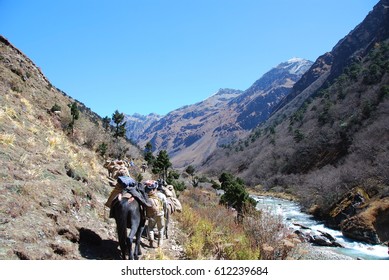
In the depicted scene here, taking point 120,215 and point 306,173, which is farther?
point 306,173

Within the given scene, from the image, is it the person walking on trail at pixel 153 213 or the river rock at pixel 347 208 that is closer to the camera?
the person walking on trail at pixel 153 213

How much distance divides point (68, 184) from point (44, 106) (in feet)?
86.2

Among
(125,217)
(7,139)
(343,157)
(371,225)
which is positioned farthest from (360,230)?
(343,157)

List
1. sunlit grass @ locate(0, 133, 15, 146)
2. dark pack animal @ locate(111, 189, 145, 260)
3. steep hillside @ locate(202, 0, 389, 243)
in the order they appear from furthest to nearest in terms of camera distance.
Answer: steep hillside @ locate(202, 0, 389, 243), sunlit grass @ locate(0, 133, 15, 146), dark pack animal @ locate(111, 189, 145, 260)

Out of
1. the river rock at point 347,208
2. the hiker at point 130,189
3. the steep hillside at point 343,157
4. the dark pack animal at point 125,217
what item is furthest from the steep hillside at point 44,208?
the river rock at point 347,208

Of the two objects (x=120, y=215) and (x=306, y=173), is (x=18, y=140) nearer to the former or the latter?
(x=120, y=215)

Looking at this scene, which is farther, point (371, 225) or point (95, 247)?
point (371, 225)

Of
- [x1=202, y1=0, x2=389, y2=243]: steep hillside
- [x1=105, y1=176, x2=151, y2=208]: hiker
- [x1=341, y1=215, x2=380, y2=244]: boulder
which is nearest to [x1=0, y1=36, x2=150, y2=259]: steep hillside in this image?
[x1=105, y1=176, x2=151, y2=208]: hiker

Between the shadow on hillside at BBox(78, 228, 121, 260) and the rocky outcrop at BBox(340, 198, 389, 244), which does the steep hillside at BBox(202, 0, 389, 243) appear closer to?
the rocky outcrop at BBox(340, 198, 389, 244)

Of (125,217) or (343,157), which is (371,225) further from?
(343,157)

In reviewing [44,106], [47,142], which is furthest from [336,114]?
[47,142]

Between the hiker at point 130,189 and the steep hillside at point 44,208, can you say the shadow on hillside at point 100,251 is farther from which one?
the hiker at point 130,189
